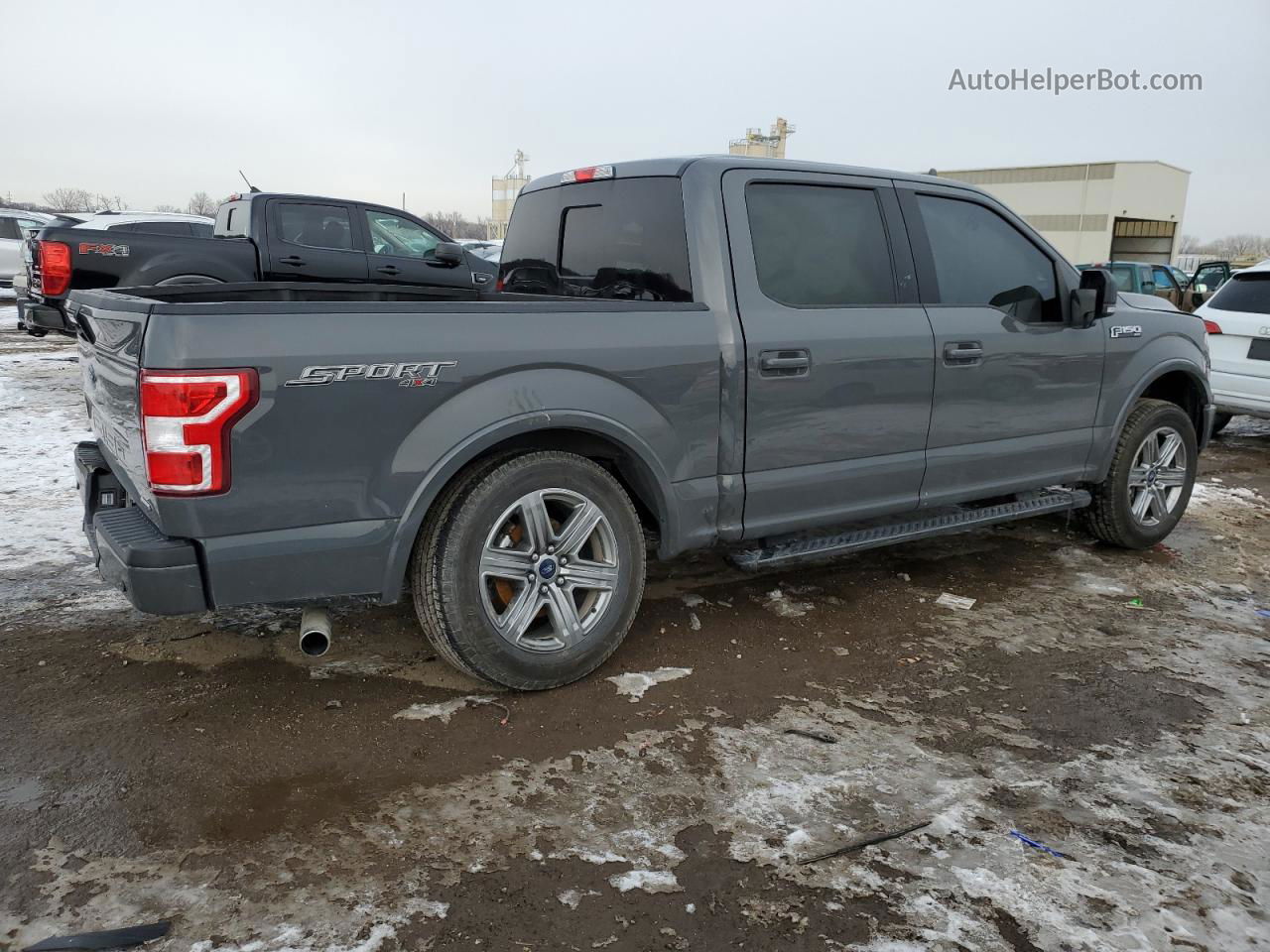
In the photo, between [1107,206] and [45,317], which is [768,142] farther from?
[45,317]

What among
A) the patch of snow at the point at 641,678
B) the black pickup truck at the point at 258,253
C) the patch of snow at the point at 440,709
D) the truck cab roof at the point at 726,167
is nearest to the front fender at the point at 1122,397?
the truck cab roof at the point at 726,167

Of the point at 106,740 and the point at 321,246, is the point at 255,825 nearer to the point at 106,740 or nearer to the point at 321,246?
the point at 106,740

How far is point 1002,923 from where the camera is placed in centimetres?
226

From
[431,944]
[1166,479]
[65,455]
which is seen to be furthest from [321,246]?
[431,944]

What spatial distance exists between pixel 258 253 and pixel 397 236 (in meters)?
1.61

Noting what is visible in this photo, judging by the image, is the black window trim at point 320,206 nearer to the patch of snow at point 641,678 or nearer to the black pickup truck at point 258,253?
the black pickup truck at point 258,253

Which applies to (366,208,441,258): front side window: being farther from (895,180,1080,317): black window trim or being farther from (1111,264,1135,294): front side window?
(1111,264,1135,294): front side window

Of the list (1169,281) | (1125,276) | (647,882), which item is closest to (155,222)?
(647,882)

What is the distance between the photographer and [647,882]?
238 centimetres

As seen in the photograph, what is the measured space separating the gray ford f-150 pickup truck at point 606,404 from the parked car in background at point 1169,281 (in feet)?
48.8

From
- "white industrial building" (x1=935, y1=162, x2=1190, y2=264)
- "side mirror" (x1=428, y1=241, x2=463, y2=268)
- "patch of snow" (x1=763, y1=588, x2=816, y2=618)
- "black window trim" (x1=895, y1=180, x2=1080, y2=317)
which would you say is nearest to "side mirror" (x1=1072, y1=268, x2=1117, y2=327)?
"black window trim" (x1=895, y1=180, x2=1080, y2=317)

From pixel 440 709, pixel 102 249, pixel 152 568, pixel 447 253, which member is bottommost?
pixel 440 709

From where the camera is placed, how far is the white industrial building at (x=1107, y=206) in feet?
173

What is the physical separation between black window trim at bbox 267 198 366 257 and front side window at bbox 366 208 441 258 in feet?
0.56
